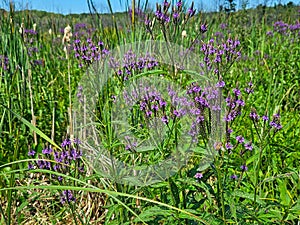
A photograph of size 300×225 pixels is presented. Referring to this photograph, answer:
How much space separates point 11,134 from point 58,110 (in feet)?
2.40

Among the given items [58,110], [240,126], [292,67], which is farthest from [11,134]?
[292,67]

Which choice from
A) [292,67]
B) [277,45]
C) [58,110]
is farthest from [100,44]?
[277,45]

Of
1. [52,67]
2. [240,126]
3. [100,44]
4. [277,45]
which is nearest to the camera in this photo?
[100,44]

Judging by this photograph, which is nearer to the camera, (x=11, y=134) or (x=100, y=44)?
(x=100, y=44)

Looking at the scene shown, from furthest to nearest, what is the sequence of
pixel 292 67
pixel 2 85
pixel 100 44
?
pixel 292 67
pixel 2 85
pixel 100 44

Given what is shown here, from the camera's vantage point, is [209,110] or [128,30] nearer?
[209,110]

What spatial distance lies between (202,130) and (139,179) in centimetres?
48

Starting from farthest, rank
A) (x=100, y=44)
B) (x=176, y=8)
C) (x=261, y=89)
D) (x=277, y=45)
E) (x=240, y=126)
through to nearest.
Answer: (x=277, y=45)
(x=261, y=89)
(x=240, y=126)
(x=100, y=44)
(x=176, y=8)

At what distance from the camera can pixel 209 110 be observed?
128cm

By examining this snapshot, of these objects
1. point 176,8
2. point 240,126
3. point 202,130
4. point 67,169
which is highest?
point 176,8

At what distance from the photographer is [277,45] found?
522 centimetres

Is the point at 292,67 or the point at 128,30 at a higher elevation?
the point at 128,30

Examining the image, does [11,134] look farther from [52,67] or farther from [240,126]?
[52,67]

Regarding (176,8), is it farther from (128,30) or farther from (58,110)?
(58,110)
